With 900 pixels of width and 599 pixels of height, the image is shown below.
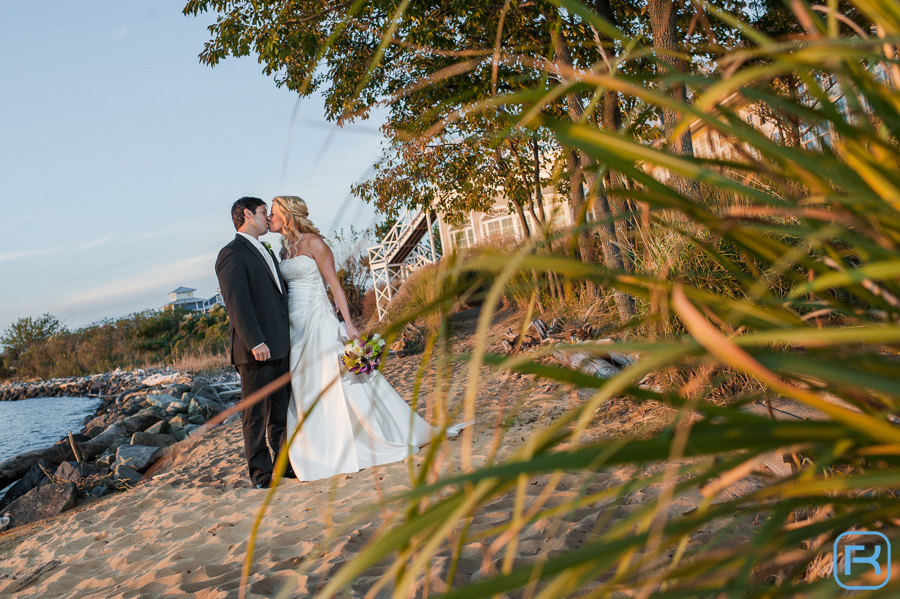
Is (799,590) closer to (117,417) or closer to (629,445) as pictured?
(629,445)

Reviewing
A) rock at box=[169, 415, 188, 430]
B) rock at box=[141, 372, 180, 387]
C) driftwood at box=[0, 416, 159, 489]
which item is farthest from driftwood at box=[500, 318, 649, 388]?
rock at box=[141, 372, 180, 387]

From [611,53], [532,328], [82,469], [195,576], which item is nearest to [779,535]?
[195,576]

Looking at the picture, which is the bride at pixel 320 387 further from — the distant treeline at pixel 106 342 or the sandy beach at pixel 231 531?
the distant treeline at pixel 106 342

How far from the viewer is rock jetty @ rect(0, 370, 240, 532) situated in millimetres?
5111

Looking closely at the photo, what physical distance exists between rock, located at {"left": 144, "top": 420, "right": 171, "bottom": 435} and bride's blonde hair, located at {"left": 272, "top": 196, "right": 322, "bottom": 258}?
4.73 metres

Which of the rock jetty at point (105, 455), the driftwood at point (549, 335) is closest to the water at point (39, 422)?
the rock jetty at point (105, 455)

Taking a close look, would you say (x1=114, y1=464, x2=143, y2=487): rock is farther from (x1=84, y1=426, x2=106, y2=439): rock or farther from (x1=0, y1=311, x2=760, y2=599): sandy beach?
(x1=84, y1=426, x2=106, y2=439): rock

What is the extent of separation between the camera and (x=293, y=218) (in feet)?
15.6

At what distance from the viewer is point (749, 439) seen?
502 millimetres

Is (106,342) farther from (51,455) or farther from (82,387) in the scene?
(51,455)

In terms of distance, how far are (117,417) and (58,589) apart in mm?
8599

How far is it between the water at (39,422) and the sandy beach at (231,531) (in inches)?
212

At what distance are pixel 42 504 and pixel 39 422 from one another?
29.9ft

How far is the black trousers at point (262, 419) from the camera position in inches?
172
